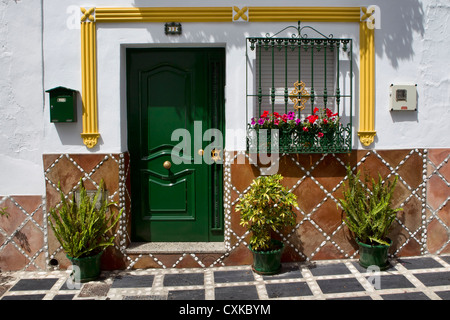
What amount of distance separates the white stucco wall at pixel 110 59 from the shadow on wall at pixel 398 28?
0.4 inches

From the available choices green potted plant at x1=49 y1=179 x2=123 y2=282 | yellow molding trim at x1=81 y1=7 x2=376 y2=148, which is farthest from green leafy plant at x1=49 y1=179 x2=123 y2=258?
yellow molding trim at x1=81 y1=7 x2=376 y2=148

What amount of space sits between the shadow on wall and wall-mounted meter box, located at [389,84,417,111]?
0.90 ft

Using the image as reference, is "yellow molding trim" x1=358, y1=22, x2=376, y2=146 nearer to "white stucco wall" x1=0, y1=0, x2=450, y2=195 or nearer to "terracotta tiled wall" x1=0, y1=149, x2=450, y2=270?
"white stucco wall" x1=0, y1=0, x2=450, y2=195

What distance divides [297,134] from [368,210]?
1182mm

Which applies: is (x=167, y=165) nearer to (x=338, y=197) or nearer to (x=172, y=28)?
(x=172, y=28)

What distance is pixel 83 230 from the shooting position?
13.1ft

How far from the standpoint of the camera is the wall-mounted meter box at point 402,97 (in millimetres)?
4367

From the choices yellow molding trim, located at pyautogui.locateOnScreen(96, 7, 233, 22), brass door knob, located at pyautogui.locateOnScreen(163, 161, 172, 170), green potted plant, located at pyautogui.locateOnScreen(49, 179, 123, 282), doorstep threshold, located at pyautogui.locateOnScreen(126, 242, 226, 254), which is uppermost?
yellow molding trim, located at pyautogui.locateOnScreen(96, 7, 233, 22)

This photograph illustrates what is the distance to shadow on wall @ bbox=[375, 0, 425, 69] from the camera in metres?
4.36

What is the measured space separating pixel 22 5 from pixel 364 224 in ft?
14.9

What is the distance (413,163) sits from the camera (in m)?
4.48

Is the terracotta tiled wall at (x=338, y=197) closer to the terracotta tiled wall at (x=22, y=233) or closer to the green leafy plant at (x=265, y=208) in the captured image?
the green leafy plant at (x=265, y=208)

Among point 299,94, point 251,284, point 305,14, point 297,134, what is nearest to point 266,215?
point 251,284

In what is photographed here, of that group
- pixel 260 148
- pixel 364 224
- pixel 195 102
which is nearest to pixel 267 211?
pixel 260 148
